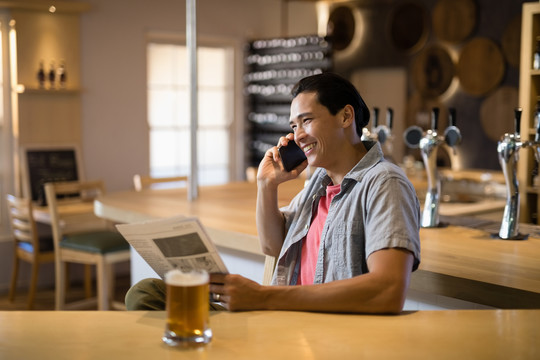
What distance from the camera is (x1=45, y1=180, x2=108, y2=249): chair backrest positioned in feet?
14.7

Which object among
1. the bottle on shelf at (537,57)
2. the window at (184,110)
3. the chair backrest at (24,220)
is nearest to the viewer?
the bottle on shelf at (537,57)

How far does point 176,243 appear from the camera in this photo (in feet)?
5.22

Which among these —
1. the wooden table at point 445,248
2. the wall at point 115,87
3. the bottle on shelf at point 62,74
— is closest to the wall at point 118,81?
the wall at point 115,87

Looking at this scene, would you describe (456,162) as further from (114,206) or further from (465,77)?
(114,206)

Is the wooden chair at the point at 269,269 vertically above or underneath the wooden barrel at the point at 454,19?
underneath

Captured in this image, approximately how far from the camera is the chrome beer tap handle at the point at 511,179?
2.47m

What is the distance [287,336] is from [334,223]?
1.97 feet

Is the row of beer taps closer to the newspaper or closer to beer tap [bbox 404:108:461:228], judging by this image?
beer tap [bbox 404:108:461:228]

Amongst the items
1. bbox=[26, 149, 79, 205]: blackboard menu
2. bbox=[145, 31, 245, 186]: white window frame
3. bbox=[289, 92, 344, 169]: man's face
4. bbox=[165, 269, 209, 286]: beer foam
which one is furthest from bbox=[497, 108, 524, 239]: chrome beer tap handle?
bbox=[145, 31, 245, 186]: white window frame

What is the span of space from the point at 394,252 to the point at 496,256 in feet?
2.20

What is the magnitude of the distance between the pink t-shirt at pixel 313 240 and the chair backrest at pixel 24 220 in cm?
316

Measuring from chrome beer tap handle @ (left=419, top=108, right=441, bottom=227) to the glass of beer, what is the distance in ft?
5.21

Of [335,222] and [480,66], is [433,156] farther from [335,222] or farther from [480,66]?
[480,66]

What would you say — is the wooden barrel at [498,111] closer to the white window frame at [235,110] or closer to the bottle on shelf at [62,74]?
the white window frame at [235,110]
